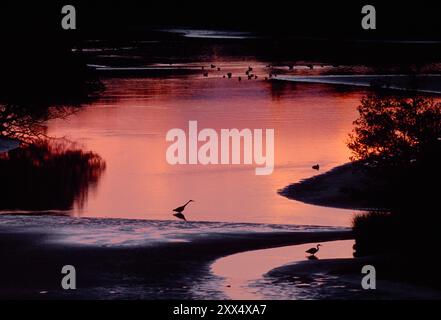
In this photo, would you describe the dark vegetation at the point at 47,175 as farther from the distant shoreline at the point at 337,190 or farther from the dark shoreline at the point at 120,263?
the dark shoreline at the point at 120,263

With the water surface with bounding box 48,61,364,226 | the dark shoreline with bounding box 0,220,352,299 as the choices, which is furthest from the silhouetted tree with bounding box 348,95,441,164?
the dark shoreline with bounding box 0,220,352,299

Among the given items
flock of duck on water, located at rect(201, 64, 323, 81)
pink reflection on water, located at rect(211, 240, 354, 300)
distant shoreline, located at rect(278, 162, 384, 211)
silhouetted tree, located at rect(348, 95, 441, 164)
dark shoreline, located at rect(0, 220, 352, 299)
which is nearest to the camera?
dark shoreline, located at rect(0, 220, 352, 299)

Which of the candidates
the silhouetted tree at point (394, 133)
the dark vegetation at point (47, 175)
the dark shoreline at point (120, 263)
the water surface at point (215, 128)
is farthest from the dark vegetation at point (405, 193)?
the dark vegetation at point (47, 175)

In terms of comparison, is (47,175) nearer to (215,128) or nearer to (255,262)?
(215,128)

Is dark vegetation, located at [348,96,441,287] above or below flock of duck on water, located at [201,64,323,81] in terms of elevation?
below

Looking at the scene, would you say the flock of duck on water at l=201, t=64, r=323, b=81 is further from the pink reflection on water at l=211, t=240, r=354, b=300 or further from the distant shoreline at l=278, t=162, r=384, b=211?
the pink reflection on water at l=211, t=240, r=354, b=300

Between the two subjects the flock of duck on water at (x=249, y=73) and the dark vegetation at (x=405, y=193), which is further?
the flock of duck on water at (x=249, y=73)

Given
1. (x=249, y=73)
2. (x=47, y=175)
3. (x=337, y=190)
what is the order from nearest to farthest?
1. (x=337, y=190)
2. (x=47, y=175)
3. (x=249, y=73)

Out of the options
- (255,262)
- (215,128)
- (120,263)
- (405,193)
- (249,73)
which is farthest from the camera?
(249,73)

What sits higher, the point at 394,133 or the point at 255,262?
the point at 394,133

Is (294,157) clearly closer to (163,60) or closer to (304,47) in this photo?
(163,60)

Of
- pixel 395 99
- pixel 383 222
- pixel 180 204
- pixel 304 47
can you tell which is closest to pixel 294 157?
pixel 395 99

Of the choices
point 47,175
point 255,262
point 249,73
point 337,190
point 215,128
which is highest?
point 249,73

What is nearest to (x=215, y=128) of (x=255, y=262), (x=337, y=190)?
(x=337, y=190)
